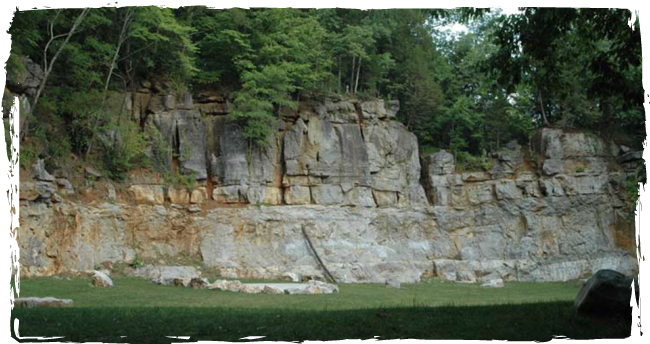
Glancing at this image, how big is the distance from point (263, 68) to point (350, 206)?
28.2 feet

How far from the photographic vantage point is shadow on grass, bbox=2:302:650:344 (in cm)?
959

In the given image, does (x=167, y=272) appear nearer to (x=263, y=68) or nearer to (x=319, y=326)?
(x=263, y=68)

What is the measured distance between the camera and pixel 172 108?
3391 cm

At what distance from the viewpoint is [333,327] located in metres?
10.4

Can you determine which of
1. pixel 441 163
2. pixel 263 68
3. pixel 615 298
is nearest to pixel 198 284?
pixel 263 68

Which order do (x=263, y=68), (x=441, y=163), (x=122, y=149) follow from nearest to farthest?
(x=122, y=149)
(x=263, y=68)
(x=441, y=163)

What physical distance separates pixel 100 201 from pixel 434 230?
1761 centimetres

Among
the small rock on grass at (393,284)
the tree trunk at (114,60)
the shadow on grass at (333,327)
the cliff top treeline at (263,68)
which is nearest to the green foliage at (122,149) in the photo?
the cliff top treeline at (263,68)

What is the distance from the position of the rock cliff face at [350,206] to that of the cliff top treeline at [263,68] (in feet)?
5.47

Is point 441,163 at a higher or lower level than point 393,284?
higher

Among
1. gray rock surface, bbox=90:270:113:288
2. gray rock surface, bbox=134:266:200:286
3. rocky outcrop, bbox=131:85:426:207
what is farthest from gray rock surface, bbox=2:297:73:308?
rocky outcrop, bbox=131:85:426:207

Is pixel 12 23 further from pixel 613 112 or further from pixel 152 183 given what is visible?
pixel 613 112

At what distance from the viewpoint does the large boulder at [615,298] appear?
1037cm

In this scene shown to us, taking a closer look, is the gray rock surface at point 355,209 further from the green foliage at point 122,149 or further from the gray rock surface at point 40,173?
the green foliage at point 122,149
